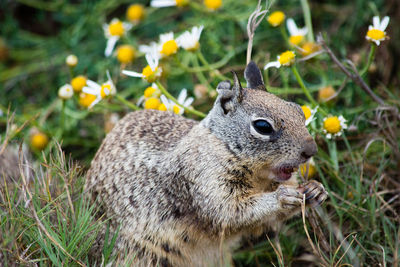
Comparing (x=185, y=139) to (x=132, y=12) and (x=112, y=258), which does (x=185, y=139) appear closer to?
(x=112, y=258)

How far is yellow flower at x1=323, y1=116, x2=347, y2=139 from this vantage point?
117 inches

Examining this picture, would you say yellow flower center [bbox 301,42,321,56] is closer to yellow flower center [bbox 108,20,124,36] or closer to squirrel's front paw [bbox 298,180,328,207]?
squirrel's front paw [bbox 298,180,328,207]

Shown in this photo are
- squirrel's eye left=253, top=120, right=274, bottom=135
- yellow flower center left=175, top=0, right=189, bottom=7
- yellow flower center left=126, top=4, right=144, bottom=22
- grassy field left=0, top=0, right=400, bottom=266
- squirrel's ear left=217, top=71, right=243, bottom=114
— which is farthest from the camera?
yellow flower center left=126, top=4, right=144, bottom=22

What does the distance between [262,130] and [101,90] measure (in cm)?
130

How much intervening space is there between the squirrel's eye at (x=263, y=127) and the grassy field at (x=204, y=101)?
43 cm

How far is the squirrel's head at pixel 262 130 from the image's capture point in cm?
236

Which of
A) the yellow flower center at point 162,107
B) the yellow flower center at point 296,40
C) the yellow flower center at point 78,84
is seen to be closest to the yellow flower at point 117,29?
the yellow flower center at point 78,84

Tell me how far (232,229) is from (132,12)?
251 cm

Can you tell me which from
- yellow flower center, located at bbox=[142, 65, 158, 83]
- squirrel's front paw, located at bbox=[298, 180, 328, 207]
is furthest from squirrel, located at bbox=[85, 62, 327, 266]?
yellow flower center, located at bbox=[142, 65, 158, 83]

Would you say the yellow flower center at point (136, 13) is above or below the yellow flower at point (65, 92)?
above

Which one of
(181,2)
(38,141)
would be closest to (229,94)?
(181,2)

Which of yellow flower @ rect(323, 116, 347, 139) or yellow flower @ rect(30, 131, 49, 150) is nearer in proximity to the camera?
yellow flower @ rect(323, 116, 347, 139)

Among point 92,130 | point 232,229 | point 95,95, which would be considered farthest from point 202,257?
point 92,130

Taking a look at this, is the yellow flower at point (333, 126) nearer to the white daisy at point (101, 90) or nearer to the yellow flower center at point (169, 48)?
the yellow flower center at point (169, 48)
